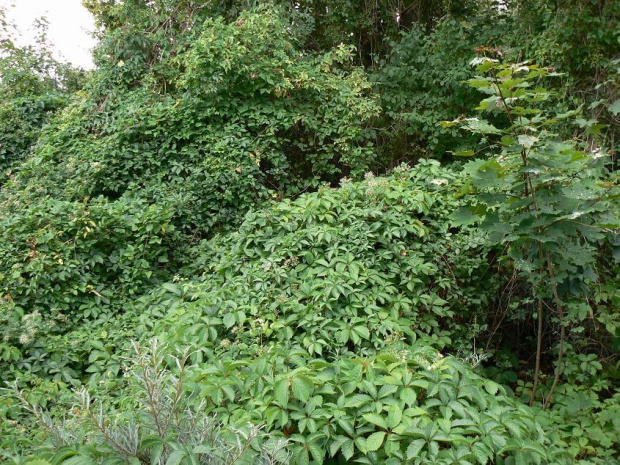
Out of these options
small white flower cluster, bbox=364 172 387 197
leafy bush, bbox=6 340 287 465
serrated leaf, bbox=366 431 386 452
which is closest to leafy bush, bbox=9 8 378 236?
small white flower cluster, bbox=364 172 387 197

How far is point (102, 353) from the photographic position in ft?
12.4

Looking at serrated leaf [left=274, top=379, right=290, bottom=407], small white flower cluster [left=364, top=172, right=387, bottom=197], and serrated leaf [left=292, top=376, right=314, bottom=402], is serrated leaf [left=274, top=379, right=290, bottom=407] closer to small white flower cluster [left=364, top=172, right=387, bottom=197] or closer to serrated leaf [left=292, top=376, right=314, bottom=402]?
serrated leaf [left=292, top=376, right=314, bottom=402]

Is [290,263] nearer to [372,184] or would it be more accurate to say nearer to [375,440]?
[372,184]

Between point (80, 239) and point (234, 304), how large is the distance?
2.37m

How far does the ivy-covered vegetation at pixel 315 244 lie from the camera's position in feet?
7.45

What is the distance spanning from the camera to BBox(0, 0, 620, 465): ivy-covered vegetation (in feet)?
7.45

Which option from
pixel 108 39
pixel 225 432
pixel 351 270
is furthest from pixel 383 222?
pixel 108 39

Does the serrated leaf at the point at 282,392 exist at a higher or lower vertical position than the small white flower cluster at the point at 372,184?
lower

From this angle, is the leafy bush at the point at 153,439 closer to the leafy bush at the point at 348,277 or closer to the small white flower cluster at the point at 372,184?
the leafy bush at the point at 348,277

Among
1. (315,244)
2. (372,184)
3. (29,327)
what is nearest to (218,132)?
(372,184)

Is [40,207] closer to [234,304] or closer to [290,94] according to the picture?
[234,304]

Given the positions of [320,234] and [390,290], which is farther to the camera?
[320,234]

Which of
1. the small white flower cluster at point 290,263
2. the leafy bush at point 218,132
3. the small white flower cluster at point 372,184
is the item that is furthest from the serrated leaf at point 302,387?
the leafy bush at point 218,132

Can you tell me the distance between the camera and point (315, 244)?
3771mm
